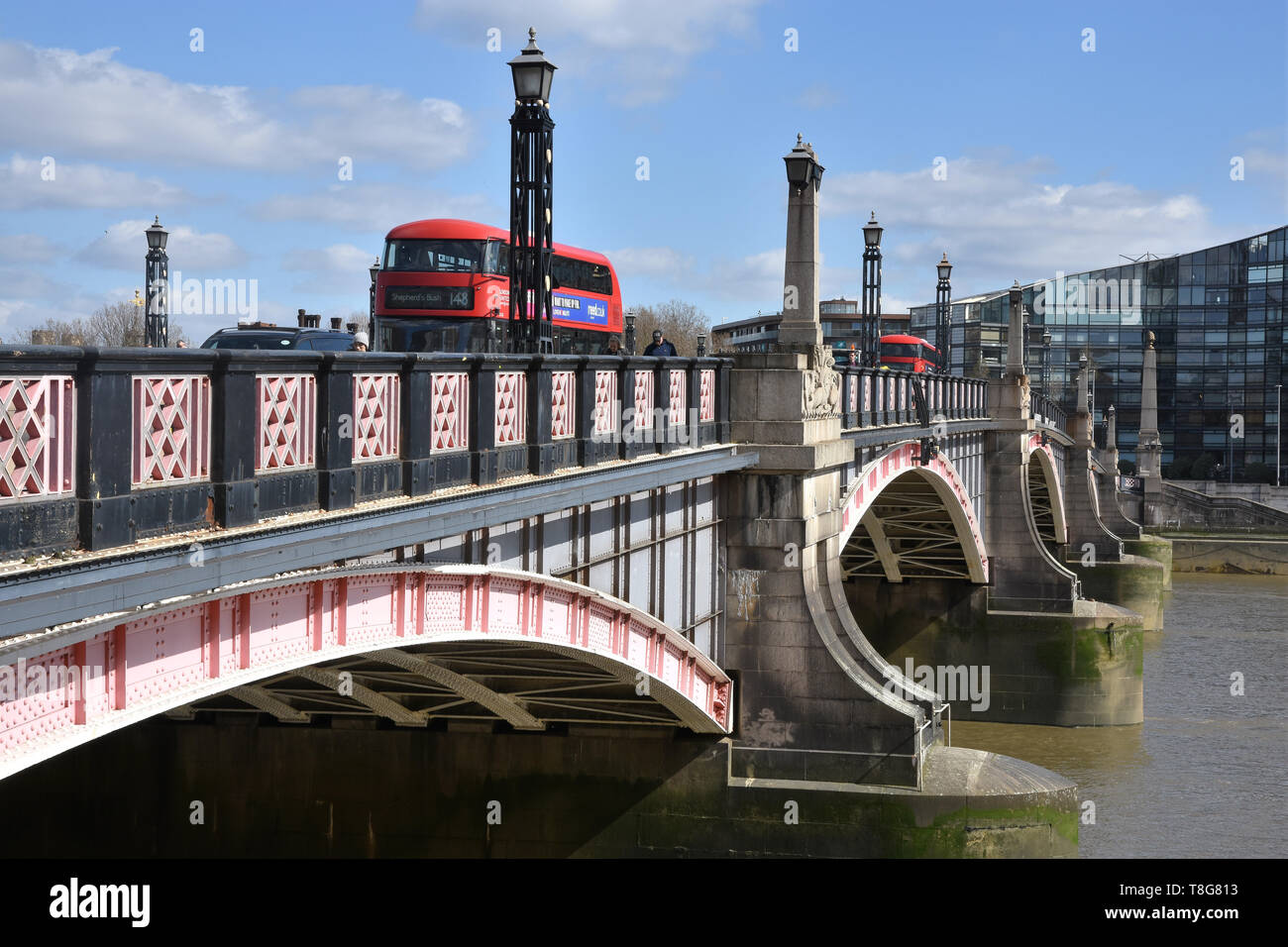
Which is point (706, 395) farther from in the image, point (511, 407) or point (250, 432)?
point (250, 432)

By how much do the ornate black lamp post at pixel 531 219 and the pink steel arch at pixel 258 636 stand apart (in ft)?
7.95

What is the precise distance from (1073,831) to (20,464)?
16775 millimetres

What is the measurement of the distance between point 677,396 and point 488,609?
482 cm

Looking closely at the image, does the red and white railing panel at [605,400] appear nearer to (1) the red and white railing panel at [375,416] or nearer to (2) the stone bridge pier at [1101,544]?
(1) the red and white railing panel at [375,416]

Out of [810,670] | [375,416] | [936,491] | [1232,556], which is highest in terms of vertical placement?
[375,416]

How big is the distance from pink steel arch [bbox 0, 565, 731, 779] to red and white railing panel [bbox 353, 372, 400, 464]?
774 mm

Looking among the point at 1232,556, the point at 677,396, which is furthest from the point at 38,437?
the point at 1232,556

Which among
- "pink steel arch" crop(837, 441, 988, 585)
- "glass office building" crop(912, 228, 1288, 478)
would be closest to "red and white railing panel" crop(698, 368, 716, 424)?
"pink steel arch" crop(837, 441, 988, 585)

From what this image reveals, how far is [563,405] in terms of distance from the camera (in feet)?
43.3

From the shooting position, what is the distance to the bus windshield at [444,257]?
27.6 meters
